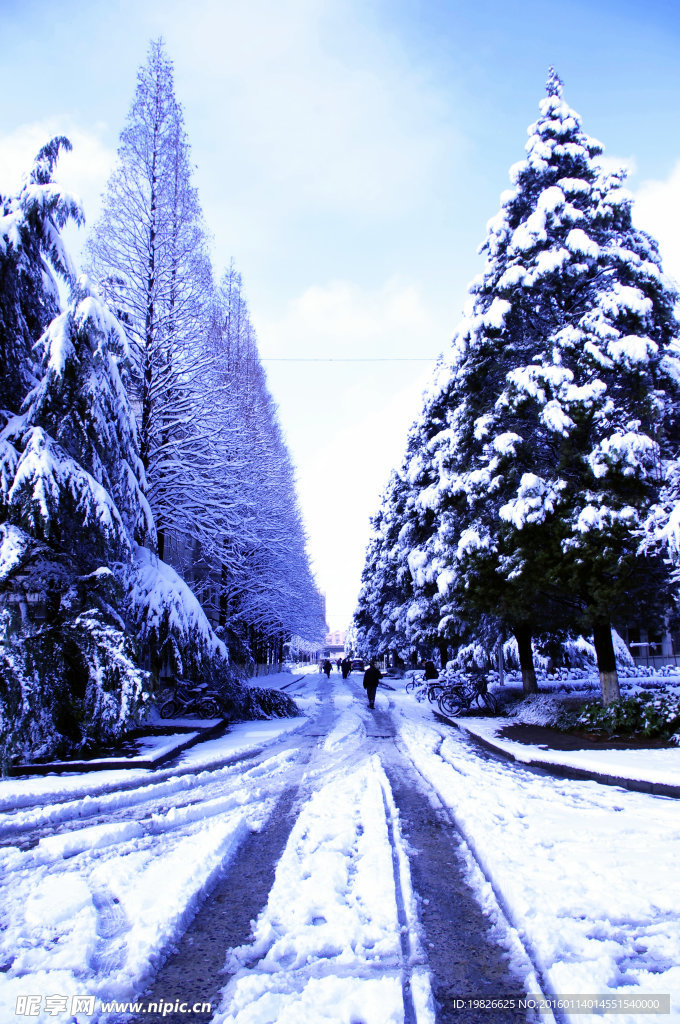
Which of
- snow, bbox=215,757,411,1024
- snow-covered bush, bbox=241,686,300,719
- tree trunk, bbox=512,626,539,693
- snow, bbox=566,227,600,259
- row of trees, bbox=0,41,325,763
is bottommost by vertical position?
snow-covered bush, bbox=241,686,300,719

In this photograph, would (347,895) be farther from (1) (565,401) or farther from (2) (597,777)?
(1) (565,401)

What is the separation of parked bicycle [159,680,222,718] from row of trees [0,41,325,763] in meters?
0.63

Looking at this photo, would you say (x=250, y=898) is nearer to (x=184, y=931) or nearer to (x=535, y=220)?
(x=184, y=931)

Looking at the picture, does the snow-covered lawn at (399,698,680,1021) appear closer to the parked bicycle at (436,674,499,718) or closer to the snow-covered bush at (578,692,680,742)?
the snow-covered bush at (578,692,680,742)

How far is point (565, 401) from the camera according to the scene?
12875 millimetres

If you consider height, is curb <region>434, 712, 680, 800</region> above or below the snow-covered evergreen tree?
below

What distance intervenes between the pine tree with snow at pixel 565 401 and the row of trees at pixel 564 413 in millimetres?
33

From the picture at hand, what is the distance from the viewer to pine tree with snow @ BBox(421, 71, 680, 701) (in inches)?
473

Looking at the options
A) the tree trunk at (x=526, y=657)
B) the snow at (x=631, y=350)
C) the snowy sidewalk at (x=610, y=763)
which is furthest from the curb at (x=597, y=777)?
the snow at (x=631, y=350)

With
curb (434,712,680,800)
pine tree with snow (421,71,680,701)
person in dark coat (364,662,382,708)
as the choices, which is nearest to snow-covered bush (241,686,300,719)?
person in dark coat (364,662,382,708)

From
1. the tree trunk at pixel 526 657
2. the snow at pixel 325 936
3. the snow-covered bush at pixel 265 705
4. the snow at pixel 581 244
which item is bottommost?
the snow-covered bush at pixel 265 705

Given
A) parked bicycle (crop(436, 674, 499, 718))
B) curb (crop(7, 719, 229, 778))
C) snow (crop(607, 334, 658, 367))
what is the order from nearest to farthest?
curb (crop(7, 719, 229, 778))
snow (crop(607, 334, 658, 367))
parked bicycle (crop(436, 674, 499, 718))

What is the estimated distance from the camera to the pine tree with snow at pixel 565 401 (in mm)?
12023

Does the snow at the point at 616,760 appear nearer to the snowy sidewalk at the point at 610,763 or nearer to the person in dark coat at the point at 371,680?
the snowy sidewalk at the point at 610,763
